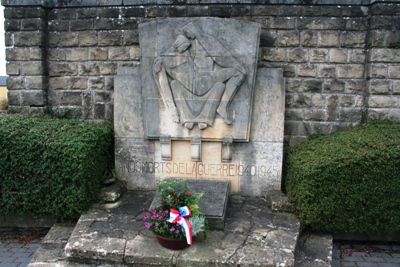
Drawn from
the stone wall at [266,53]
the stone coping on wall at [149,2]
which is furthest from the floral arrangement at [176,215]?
the stone coping on wall at [149,2]

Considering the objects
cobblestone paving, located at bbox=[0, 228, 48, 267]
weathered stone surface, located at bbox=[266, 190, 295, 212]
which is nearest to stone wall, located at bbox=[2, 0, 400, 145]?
weathered stone surface, located at bbox=[266, 190, 295, 212]

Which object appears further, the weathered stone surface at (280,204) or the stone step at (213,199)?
the weathered stone surface at (280,204)

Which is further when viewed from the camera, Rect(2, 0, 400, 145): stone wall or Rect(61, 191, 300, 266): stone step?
Rect(2, 0, 400, 145): stone wall

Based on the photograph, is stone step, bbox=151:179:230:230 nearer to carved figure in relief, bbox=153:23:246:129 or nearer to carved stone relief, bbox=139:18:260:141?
carved stone relief, bbox=139:18:260:141

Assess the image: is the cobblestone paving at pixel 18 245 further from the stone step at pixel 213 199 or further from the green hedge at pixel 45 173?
the stone step at pixel 213 199

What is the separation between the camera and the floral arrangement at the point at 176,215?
3.51 metres

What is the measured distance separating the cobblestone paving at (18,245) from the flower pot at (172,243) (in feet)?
5.25

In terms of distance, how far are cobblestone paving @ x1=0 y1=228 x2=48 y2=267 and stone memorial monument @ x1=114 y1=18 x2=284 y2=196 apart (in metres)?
1.49

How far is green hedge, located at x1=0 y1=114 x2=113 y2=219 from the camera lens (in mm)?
4297

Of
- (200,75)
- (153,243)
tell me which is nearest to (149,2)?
(200,75)

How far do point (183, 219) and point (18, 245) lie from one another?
2336mm

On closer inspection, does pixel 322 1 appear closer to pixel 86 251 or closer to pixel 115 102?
pixel 115 102

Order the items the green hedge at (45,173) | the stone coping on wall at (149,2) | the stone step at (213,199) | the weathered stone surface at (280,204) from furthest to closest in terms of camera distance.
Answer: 1. the stone coping on wall at (149,2)
2. the weathered stone surface at (280,204)
3. the green hedge at (45,173)
4. the stone step at (213,199)

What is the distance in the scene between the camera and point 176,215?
3496 millimetres
